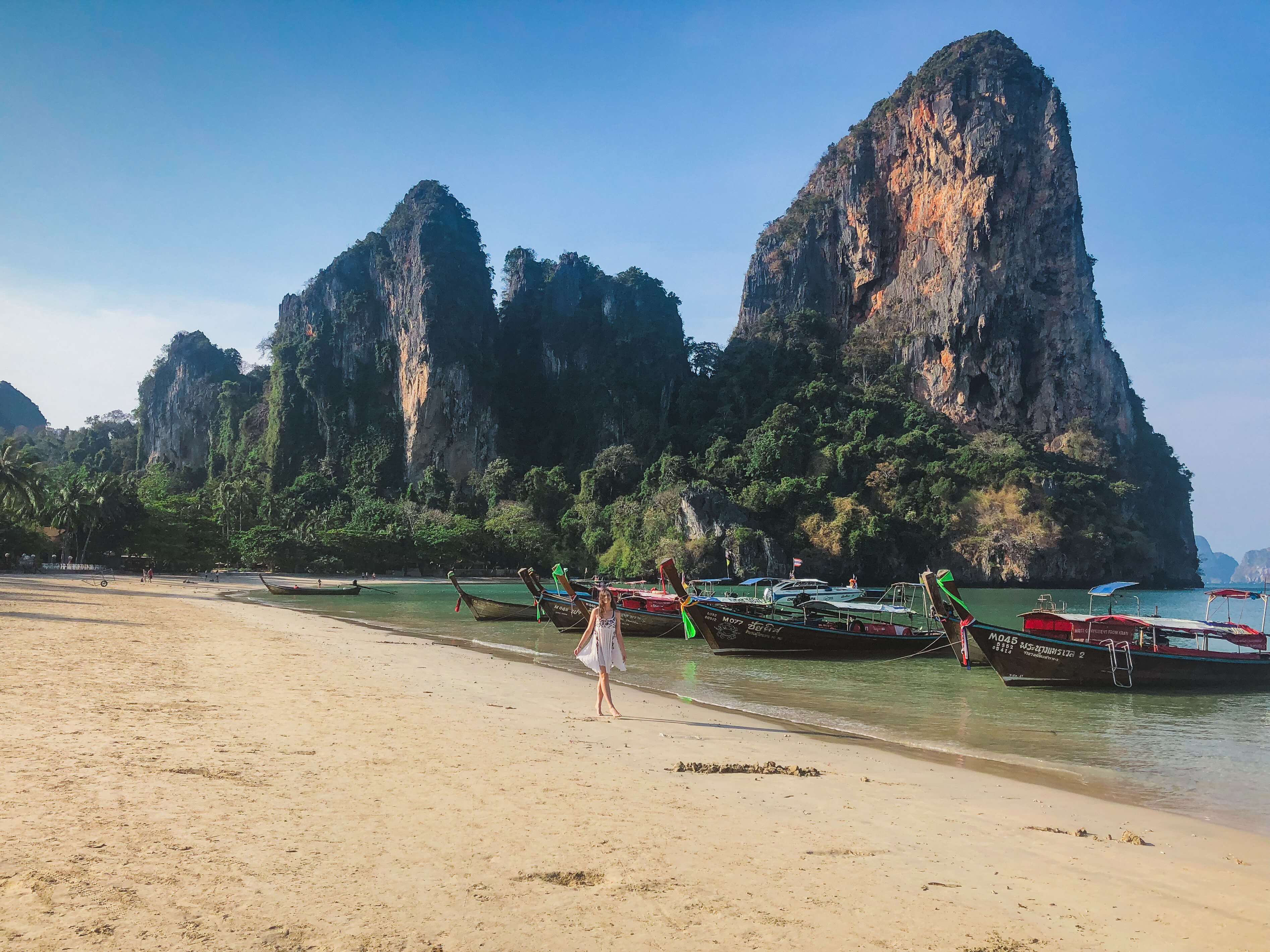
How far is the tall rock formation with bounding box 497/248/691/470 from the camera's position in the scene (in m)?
97.6

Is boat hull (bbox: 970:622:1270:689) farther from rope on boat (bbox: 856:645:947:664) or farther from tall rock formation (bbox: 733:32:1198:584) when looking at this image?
tall rock formation (bbox: 733:32:1198:584)

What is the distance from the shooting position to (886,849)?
531cm

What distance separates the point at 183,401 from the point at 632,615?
107 m

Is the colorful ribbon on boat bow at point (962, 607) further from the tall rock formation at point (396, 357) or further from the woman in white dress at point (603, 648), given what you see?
the tall rock formation at point (396, 357)

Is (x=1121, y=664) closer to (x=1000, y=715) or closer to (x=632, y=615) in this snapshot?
(x=1000, y=715)

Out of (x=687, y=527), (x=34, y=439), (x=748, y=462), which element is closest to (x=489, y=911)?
(x=687, y=527)

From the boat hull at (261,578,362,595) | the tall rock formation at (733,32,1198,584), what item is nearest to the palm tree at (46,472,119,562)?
the boat hull at (261,578,362,595)

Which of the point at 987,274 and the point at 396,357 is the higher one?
the point at 987,274

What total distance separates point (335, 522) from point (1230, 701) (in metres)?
79.2

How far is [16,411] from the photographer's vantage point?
14950 cm

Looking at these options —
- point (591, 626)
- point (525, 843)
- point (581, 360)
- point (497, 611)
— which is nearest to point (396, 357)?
point (581, 360)

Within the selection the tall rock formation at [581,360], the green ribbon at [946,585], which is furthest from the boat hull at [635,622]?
the tall rock formation at [581,360]

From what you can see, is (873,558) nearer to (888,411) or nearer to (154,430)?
(888,411)

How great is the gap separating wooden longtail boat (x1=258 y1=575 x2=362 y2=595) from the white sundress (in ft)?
117
